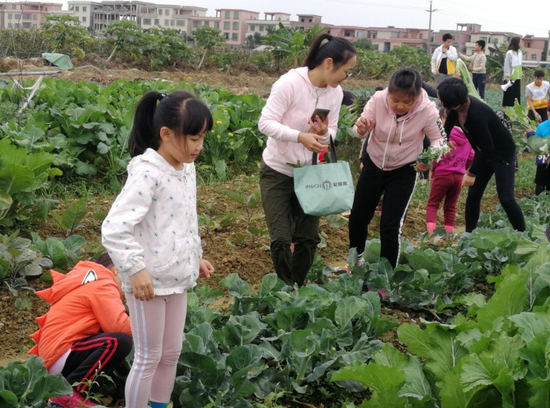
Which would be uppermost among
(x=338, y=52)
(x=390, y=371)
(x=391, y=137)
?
(x=338, y=52)

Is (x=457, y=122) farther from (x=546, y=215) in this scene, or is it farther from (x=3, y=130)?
(x=3, y=130)

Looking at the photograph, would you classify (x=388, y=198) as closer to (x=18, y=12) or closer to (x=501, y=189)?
(x=501, y=189)

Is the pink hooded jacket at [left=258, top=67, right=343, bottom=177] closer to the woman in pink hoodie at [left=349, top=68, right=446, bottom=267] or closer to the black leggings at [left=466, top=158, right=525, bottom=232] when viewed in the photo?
the woman in pink hoodie at [left=349, top=68, right=446, bottom=267]

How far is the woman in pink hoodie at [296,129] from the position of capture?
4.42 metres

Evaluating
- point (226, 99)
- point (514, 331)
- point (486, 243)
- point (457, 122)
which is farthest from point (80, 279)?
point (226, 99)

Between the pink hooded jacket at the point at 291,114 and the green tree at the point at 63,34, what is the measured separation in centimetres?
2439

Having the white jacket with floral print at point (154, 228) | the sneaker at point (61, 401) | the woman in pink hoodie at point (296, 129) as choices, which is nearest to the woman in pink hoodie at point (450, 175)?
the woman in pink hoodie at point (296, 129)

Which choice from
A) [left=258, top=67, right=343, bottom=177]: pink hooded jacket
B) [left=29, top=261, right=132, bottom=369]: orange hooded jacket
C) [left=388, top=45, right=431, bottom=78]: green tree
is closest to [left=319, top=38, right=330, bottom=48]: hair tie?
[left=258, top=67, right=343, bottom=177]: pink hooded jacket

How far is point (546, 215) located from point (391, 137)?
3520mm

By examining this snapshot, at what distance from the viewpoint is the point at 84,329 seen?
3.31 m

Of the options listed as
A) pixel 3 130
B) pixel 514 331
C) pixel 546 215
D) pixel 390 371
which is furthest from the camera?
pixel 546 215

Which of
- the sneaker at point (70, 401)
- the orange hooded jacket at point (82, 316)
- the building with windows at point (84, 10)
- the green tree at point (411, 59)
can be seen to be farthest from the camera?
the building with windows at point (84, 10)

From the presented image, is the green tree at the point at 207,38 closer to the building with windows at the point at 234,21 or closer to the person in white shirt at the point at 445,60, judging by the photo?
the person in white shirt at the point at 445,60

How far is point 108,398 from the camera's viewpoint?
3.36m
